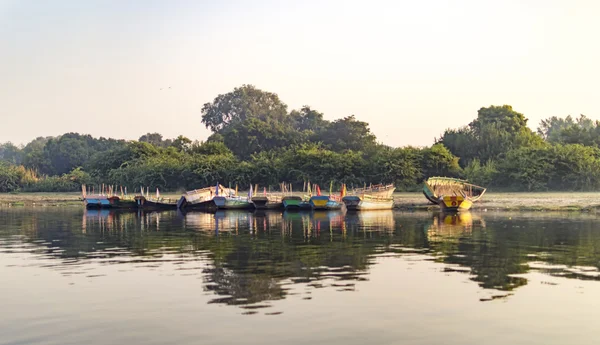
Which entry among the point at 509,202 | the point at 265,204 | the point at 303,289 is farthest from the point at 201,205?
the point at 303,289

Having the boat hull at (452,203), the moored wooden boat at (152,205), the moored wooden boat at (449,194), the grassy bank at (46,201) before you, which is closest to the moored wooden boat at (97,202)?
the moored wooden boat at (152,205)

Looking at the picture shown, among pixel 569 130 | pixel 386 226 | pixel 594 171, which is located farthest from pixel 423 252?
pixel 569 130

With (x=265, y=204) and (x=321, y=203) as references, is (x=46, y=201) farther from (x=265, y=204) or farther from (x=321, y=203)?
(x=321, y=203)

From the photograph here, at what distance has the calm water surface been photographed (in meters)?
11.9

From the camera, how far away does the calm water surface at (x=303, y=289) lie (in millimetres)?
11898

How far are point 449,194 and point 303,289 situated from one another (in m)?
39.8

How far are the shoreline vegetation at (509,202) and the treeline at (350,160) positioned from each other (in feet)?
10.8

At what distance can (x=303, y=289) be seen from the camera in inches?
614

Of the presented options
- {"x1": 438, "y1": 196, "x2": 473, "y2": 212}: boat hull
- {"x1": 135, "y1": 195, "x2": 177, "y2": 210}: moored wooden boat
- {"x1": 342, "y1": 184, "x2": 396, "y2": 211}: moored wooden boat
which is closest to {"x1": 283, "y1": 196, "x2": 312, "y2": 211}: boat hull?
{"x1": 342, "y1": 184, "x2": 396, "y2": 211}: moored wooden boat

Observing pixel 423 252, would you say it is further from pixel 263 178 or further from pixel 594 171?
pixel 263 178

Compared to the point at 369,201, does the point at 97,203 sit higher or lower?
higher

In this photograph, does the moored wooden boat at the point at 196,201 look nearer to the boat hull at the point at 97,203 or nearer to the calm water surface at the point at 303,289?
the boat hull at the point at 97,203

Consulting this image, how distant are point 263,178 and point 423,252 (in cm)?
5234

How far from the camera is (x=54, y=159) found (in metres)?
111
